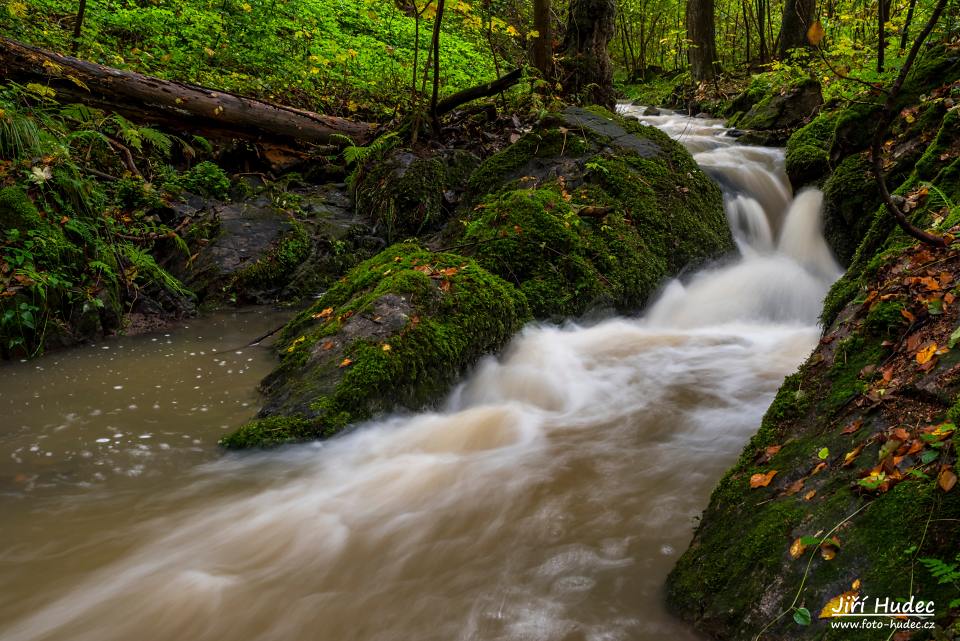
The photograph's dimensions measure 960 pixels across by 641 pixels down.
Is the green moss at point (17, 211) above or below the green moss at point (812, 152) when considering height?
below

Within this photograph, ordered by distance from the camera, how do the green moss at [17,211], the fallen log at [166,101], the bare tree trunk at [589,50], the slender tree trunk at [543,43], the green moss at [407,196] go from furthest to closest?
the slender tree trunk at [543,43], the bare tree trunk at [589,50], the green moss at [407,196], the fallen log at [166,101], the green moss at [17,211]

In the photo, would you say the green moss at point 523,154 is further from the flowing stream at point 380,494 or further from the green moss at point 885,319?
the green moss at point 885,319

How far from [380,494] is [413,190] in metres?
5.11

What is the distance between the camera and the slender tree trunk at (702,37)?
15.9 meters

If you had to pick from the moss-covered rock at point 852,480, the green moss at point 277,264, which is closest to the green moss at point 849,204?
the moss-covered rock at point 852,480

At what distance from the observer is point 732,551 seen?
2215mm

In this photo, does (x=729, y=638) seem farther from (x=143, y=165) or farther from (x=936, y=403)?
(x=143, y=165)

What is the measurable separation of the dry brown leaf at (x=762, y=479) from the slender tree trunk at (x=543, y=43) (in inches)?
322

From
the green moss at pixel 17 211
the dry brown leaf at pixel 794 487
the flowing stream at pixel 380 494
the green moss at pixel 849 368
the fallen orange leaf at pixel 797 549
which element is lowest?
the flowing stream at pixel 380 494

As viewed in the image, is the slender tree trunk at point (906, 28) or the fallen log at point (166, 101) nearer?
the fallen log at point (166, 101)

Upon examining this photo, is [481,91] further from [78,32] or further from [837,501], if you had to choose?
[837,501]

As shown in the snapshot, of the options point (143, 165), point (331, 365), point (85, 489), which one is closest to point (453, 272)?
point (331, 365)

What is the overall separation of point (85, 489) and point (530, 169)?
553 centimetres

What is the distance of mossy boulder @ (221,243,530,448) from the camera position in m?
3.95
